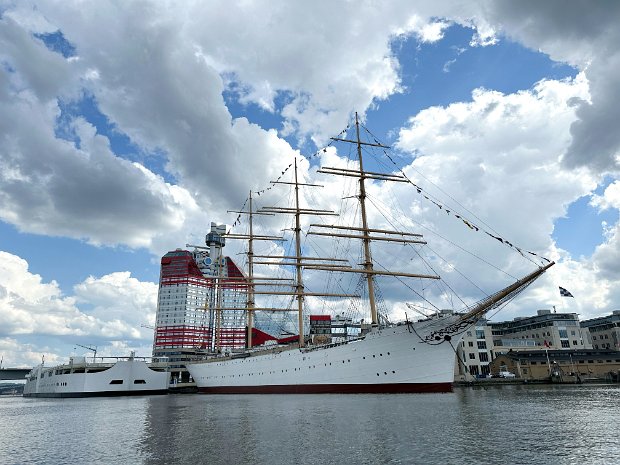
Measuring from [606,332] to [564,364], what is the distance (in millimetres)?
40999

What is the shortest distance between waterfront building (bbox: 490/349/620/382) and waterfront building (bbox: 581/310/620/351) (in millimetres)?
26349

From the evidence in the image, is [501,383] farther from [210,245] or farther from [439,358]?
[210,245]

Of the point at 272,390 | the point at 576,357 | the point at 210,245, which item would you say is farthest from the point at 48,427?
the point at 210,245

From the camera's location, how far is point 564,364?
244 feet

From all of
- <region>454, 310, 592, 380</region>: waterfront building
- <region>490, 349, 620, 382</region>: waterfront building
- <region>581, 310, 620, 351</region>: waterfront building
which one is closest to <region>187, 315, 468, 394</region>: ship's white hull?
<region>490, 349, 620, 382</region>: waterfront building

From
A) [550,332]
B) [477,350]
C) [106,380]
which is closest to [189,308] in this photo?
[106,380]

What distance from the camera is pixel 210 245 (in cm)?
17900

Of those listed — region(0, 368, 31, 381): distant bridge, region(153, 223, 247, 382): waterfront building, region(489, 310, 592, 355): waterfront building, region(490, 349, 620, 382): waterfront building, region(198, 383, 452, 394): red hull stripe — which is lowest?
region(198, 383, 452, 394): red hull stripe

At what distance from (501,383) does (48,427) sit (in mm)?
60432

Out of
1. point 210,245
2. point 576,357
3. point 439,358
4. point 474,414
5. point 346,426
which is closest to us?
point 346,426

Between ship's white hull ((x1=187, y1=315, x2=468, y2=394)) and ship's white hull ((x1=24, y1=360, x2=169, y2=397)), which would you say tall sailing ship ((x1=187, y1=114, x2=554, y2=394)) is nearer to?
ship's white hull ((x1=187, y1=315, x2=468, y2=394))

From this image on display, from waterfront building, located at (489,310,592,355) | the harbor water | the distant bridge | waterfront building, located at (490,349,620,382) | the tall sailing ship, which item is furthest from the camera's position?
the distant bridge

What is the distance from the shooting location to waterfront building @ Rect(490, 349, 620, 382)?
2879 inches

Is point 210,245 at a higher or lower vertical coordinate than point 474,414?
higher
